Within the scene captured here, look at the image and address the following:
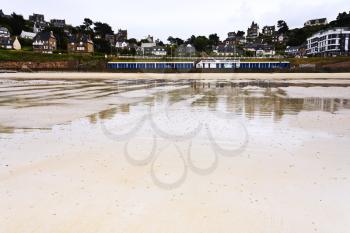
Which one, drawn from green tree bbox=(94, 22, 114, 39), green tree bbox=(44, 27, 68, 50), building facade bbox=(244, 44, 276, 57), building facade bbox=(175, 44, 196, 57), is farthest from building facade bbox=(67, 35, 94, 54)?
building facade bbox=(244, 44, 276, 57)

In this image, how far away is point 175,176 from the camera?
279 inches

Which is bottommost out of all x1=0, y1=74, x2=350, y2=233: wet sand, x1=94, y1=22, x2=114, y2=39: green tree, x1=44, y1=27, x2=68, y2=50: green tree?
x1=0, y1=74, x2=350, y2=233: wet sand

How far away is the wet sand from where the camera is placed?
5.05m

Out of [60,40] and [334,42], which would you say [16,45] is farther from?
[334,42]

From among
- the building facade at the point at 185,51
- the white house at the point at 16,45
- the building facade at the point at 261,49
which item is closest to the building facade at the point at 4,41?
the white house at the point at 16,45

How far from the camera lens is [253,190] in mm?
6297

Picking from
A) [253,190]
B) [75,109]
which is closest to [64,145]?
[253,190]

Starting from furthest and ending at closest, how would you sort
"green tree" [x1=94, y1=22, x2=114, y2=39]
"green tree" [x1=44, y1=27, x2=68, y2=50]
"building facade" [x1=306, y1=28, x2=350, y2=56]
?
"green tree" [x1=94, y1=22, x2=114, y2=39] → "green tree" [x1=44, y1=27, x2=68, y2=50] → "building facade" [x1=306, y1=28, x2=350, y2=56]

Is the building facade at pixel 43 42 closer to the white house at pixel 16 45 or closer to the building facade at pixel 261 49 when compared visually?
the white house at pixel 16 45

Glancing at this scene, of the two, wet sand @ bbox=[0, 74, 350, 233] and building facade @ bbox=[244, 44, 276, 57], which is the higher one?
building facade @ bbox=[244, 44, 276, 57]

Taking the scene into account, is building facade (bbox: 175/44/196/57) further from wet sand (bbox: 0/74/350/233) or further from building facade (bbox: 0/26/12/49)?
wet sand (bbox: 0/74/350/233)

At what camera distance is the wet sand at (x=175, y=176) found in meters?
5.05

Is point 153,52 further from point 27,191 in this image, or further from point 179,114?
point 27,191

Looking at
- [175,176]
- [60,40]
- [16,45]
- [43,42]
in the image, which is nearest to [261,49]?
[60,40]
